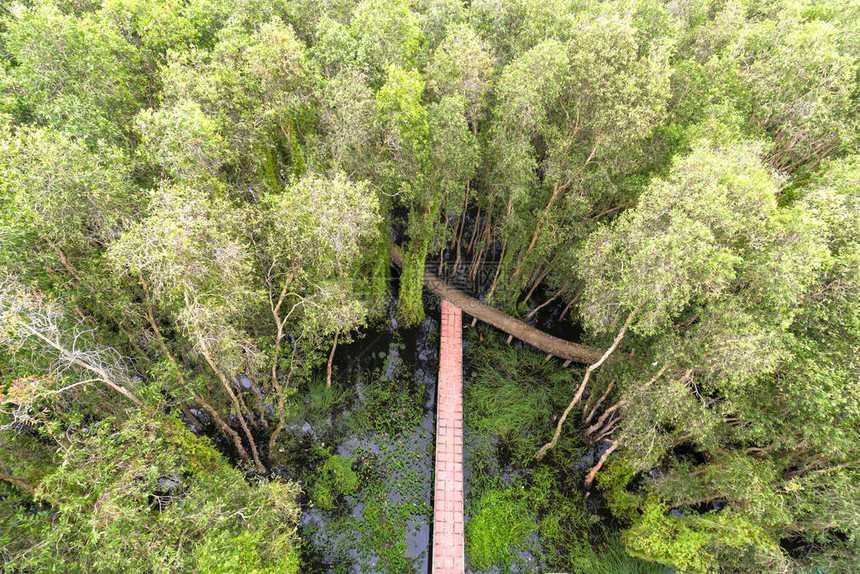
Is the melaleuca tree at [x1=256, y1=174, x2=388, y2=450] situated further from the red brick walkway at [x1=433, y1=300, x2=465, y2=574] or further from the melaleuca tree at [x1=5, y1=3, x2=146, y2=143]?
the red brick walkway at [x1=433, y1=300, x2=465, y2=574]

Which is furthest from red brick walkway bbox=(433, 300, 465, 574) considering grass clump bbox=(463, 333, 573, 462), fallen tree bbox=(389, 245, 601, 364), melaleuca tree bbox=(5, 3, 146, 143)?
melaleuca tree bbox=(5, 3, 146, 143)

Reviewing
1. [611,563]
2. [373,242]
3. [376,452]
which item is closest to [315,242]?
[373,242]

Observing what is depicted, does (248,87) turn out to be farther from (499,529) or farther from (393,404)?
(499,529)

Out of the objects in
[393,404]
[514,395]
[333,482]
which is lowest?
[333,482]

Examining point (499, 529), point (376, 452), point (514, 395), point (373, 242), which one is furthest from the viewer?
point (514, 395)

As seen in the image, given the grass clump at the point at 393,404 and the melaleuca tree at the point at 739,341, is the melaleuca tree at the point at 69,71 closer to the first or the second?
the grass clump at the point at 393,404

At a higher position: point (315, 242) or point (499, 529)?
point (315, 242)

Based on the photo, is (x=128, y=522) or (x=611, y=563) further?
(x=611, y=563)
